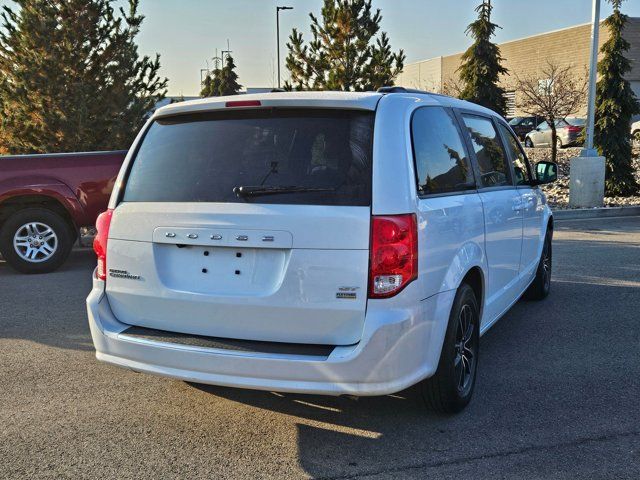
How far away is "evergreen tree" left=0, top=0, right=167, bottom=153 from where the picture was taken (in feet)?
38.6

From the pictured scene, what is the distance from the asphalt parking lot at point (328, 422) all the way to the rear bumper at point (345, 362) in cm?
41

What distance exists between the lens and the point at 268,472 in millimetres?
3461

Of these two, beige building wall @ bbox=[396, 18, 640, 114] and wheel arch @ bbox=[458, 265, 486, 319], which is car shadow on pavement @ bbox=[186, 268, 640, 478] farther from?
beige building wall @ bbox=[396, 18, 640, 114]

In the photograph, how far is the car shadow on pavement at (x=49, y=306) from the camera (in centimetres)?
585

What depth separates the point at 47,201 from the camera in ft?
28.6

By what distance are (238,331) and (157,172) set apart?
1.08 m

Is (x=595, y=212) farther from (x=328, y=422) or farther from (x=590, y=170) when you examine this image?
(x=328, y=422)

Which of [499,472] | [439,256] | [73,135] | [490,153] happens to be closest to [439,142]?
[439,256]

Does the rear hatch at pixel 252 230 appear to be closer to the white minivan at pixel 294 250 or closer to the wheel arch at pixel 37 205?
the white minivan at pixel 294 250

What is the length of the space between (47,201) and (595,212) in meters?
10.3

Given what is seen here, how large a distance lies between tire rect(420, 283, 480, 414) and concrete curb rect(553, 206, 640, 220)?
9.74 m

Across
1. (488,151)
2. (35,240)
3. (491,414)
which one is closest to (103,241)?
(491,414)

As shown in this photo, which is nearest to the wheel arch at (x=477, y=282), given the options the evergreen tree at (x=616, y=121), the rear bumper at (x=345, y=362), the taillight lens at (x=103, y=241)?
the rear bumper at (x=345, y=362)

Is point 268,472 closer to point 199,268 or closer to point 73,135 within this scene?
point 199,268
